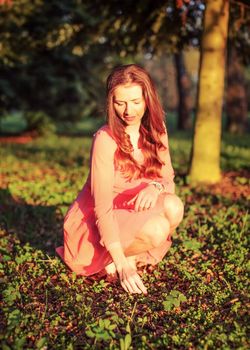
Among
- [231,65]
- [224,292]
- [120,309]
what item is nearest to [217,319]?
[224,292]

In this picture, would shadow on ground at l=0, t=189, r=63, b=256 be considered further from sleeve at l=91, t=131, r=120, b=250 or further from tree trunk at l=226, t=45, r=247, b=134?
tree trunk at l=226, t=45, r=247, b=134

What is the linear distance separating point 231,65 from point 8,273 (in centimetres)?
1528

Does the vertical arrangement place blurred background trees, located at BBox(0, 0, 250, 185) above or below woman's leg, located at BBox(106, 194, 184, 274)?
above

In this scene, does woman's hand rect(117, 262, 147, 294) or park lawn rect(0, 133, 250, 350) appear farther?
woman's hand rect(117, 262, 147, 294)

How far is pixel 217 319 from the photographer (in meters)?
3.12

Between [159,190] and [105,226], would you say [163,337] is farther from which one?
[159,190]

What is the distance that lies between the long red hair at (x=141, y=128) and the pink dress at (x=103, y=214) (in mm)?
61

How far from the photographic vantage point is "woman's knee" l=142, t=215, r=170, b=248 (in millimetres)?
3393

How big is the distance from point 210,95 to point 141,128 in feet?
13.4

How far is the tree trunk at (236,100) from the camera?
1761 centimetres

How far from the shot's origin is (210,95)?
7422 mm

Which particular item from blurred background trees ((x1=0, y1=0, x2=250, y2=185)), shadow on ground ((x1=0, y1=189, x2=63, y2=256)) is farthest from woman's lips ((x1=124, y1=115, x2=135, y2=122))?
blurred background trees ((x1=0, y1=0, x2=250, y2=185))

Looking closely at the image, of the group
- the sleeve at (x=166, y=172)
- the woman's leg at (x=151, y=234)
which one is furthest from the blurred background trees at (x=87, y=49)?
the woman's leg at (x=151, y=234)

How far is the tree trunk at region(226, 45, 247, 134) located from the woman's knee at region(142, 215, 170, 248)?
584 inches
